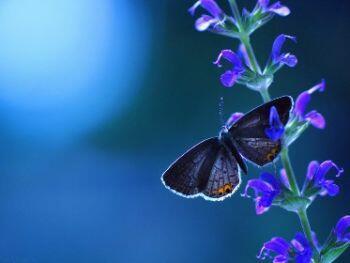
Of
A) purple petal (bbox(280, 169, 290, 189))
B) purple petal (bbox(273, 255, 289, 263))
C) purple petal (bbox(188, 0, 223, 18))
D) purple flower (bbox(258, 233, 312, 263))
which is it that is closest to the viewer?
purple flower (bbox(258, 233, 312, 263))

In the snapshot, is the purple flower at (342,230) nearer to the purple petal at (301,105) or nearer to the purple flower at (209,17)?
the purple petal at (301,105)

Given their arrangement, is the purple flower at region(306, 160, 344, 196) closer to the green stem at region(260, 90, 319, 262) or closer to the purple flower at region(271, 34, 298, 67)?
the green stem at region(260, 90, 319, 262)

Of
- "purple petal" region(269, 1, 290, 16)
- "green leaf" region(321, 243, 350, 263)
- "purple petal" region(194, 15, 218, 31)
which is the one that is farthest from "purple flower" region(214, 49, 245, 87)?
"green leaf" region(321, 243, 350, 263)

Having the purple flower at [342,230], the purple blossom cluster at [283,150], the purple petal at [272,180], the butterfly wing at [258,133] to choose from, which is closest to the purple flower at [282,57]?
the purple blossom cluster at [283,150]

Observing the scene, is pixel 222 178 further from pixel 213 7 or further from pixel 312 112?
pixel 213 7

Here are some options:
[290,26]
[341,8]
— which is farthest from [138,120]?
[341,8]

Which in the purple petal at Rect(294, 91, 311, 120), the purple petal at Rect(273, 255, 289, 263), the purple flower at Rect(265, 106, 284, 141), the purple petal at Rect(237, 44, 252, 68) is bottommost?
the purple petal at Rect(273, 255, 289, 263)

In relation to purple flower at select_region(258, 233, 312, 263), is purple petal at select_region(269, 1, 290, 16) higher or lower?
higher
